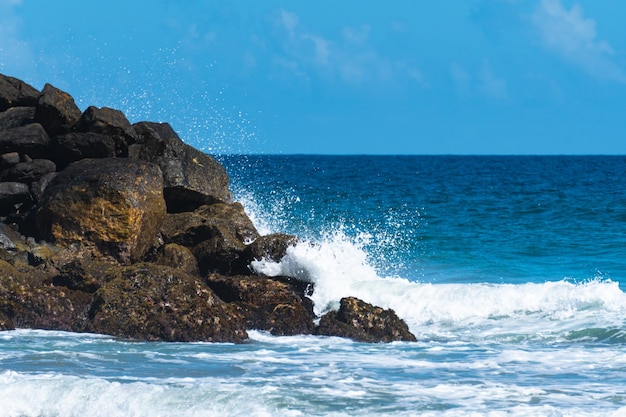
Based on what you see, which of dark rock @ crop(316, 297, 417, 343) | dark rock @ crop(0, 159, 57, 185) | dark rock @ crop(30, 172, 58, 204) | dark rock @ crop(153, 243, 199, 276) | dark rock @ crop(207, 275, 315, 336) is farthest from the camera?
dark rock @ crop(0, 159, 57, 185)

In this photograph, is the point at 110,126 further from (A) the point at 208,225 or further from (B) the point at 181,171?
(A) the point at 208,225

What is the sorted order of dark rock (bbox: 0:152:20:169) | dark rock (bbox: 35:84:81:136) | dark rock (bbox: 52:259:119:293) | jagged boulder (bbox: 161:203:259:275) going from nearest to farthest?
dark rock (bbox: 52:259:119:293) → jagged boulder (bbox: 161:203:259:275) → dark rock (bbox: 0:152:20:169) → dark rock (bbox: 35:84:81:136)

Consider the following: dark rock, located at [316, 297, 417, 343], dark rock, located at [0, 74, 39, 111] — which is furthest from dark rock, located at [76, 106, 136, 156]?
dark rock, located at [316, 297, 417, 343]

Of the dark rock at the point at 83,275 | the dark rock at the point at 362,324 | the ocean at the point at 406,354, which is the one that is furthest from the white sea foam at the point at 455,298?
the dark rock at the point at 83,275

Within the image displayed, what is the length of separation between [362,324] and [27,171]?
248 inches

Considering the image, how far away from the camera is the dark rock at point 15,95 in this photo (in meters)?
16.3

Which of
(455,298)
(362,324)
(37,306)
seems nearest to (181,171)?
(37,306)

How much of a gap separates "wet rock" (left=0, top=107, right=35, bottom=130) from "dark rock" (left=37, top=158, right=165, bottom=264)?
2.44 m

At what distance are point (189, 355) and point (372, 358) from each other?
2014 millimetres

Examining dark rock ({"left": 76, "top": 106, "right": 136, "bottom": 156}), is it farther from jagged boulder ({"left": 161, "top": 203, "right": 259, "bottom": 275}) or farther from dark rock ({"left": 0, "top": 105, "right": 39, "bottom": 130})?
jagged boulder ({"left": 161, "top": 203, "right": 259, "bottom": 275})

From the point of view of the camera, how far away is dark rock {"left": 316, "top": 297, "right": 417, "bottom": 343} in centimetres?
1189

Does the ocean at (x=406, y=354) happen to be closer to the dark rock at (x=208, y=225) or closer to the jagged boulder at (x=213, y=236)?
the jagged boulder at (x=213, y=236)

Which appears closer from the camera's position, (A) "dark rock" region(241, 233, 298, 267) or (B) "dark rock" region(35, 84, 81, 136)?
(A) "dark rock" region(241, 233, 298, 267)

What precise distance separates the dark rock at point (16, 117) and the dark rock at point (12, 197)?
Answer: 1336 mm
